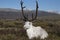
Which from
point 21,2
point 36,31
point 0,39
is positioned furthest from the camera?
point 21,2

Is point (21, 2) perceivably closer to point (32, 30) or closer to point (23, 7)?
point (23, 7)

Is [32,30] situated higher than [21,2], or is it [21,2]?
[21,2]

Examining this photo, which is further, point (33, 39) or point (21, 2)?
point (21, 2)

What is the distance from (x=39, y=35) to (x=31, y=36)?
52cm

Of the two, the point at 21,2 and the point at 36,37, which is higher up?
the point at 21,2

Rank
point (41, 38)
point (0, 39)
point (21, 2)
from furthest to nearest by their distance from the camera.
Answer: point (21, 2) → point (41, 38) → point (0, 39)

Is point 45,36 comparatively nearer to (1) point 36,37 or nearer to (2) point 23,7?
(1) point 36,37

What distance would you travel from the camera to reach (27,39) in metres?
13.4

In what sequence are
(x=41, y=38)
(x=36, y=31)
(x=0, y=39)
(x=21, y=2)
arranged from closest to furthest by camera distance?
(x=0, y=39) → (x=41, y=38) → (x=36, y=31) → (x=21, y=2)

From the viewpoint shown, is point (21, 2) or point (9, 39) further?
point (21, 2)

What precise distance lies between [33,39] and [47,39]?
836mm

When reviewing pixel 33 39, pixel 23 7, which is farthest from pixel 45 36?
pixel 23 7

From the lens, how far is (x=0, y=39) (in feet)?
42.3

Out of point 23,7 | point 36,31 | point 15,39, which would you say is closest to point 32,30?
point 36,31
